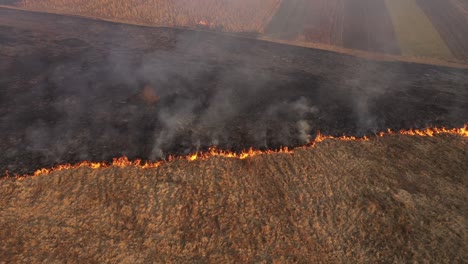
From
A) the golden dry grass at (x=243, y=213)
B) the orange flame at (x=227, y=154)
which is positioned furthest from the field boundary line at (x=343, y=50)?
the golden dry grass at (x=243, y=213)

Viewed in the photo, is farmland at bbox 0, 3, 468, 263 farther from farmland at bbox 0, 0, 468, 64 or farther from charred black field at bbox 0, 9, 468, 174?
farmland at bbox 0, 0, 468, 64

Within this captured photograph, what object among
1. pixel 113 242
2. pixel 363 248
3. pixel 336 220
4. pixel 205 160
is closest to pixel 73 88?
pixel 205 160

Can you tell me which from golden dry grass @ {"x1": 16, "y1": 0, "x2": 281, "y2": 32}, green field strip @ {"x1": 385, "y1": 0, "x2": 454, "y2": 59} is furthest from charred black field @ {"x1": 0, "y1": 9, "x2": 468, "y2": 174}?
green field strip @ {"x1": 385, "y1": 0, "x2": 454, "y2": 59}

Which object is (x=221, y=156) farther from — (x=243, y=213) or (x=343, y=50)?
(x=343, y=50)

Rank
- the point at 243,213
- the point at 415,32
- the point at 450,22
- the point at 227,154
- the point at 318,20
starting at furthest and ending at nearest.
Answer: the point at 450,22, the point at 318,20, the point at 415,32, the point at 227,154, the point at 243,213

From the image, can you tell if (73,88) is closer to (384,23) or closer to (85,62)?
(85,62)

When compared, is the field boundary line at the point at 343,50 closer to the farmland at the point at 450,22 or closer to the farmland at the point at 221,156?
the farmland at the point at 221,156

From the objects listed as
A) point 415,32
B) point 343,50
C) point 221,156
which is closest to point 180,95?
point 221,156
